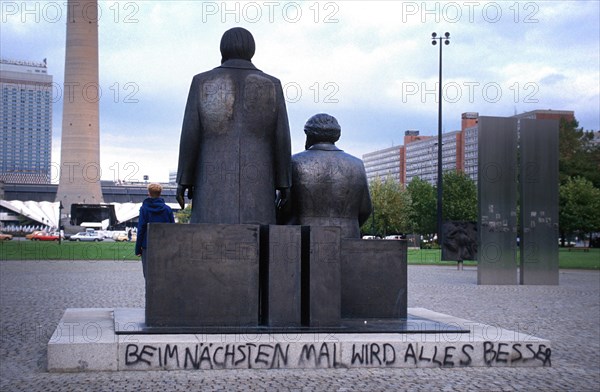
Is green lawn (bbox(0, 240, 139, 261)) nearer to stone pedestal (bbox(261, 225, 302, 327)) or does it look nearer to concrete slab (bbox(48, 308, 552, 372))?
stone pedestal (bbox(261, 225, 302, 327))

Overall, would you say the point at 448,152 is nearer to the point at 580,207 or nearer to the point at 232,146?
the point at 580,207

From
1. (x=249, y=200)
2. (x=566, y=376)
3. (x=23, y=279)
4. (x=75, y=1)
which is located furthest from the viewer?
(x=75, y=1)

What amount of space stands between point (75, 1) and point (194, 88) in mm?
84378

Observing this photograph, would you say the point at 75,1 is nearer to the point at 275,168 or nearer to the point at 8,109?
the point at 8,109

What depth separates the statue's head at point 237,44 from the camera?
31.1ft

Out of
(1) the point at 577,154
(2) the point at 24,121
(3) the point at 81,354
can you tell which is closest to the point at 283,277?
(3) the point at 81,354

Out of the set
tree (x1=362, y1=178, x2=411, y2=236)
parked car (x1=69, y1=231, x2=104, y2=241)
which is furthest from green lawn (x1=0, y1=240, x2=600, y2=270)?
parked car (x1=69, y1=231, x2=104, y2=241)

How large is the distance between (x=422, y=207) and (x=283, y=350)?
7004 centimetres

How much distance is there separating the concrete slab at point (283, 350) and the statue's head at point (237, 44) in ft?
10.7

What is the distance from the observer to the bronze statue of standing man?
9117 millimetres

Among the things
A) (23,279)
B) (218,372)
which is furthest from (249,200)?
(23,279)

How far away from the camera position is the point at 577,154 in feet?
270

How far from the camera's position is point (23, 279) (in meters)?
21.3

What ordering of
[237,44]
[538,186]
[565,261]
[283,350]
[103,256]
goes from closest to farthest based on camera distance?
1. [283,350]
2. [237,44]
3. [538,186]
4. [103,256]
5. [565,261]
